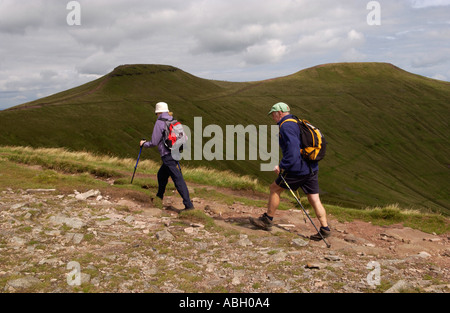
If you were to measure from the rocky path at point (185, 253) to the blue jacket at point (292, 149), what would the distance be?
175 cm

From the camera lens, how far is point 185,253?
6.99m

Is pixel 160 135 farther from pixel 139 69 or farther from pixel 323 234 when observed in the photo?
pixel 139 69

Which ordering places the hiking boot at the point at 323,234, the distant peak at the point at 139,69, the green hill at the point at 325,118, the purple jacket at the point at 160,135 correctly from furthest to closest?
the distant peak at the point at 139,69 → the green hill at the point at 325,118 → the purple jacket at the point at 160,135 → the hiking boot at the point at 323,234

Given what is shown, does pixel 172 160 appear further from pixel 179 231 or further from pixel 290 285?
pixel 290 285

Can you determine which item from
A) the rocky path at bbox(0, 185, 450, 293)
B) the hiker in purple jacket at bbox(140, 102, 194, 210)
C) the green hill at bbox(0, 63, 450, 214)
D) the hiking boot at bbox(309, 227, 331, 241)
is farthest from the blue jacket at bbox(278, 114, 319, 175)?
the green hill at bbox(0, 63, 450, 214)

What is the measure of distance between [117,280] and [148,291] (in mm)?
638

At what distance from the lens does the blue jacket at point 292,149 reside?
26.2 feet

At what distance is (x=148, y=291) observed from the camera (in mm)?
5215

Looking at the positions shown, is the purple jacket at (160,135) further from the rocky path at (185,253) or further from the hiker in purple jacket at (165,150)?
the rocky path at (185,253)

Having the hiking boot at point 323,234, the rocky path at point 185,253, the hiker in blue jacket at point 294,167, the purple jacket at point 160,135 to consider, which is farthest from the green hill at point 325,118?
the purple jacket at point 160,135

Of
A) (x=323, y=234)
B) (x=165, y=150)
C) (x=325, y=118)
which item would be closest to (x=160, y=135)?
(x=165, y=150)

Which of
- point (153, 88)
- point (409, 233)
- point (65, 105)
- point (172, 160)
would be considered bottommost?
point (409, 233)

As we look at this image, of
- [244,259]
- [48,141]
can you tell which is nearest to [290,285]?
[244,259]

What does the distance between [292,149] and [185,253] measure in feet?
11.5
